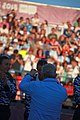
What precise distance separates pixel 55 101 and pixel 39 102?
Answer: 193 millimetres

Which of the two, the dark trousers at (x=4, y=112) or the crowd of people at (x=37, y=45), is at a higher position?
the crowd of people at (x=37, y=45)

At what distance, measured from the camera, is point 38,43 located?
13.8 m

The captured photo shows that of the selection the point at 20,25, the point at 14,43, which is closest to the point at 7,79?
the point at 14,43

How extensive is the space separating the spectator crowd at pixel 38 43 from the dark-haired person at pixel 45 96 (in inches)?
271

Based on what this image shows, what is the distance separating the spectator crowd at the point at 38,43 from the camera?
480 inches

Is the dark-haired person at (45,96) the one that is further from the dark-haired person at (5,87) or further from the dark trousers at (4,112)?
the dark trousers at (4,112)

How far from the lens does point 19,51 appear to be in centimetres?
1326

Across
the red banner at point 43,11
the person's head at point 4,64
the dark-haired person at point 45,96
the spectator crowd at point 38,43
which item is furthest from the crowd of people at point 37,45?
the dark-haired person at point 45,96

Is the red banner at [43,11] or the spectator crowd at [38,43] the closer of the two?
the spectator crowd at [38,43]

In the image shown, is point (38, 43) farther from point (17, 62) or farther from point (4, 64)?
point (4, 64)

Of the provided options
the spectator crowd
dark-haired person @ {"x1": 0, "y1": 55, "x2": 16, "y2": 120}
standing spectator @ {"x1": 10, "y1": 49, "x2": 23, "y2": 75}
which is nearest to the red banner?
the spectator crowd

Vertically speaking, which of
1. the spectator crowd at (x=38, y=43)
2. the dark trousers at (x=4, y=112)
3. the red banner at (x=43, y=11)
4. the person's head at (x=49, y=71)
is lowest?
the dark trousers at (x=4, y=112)

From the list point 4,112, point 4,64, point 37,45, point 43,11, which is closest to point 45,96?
point 4,64

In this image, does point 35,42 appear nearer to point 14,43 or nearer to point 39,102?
point 14,43
